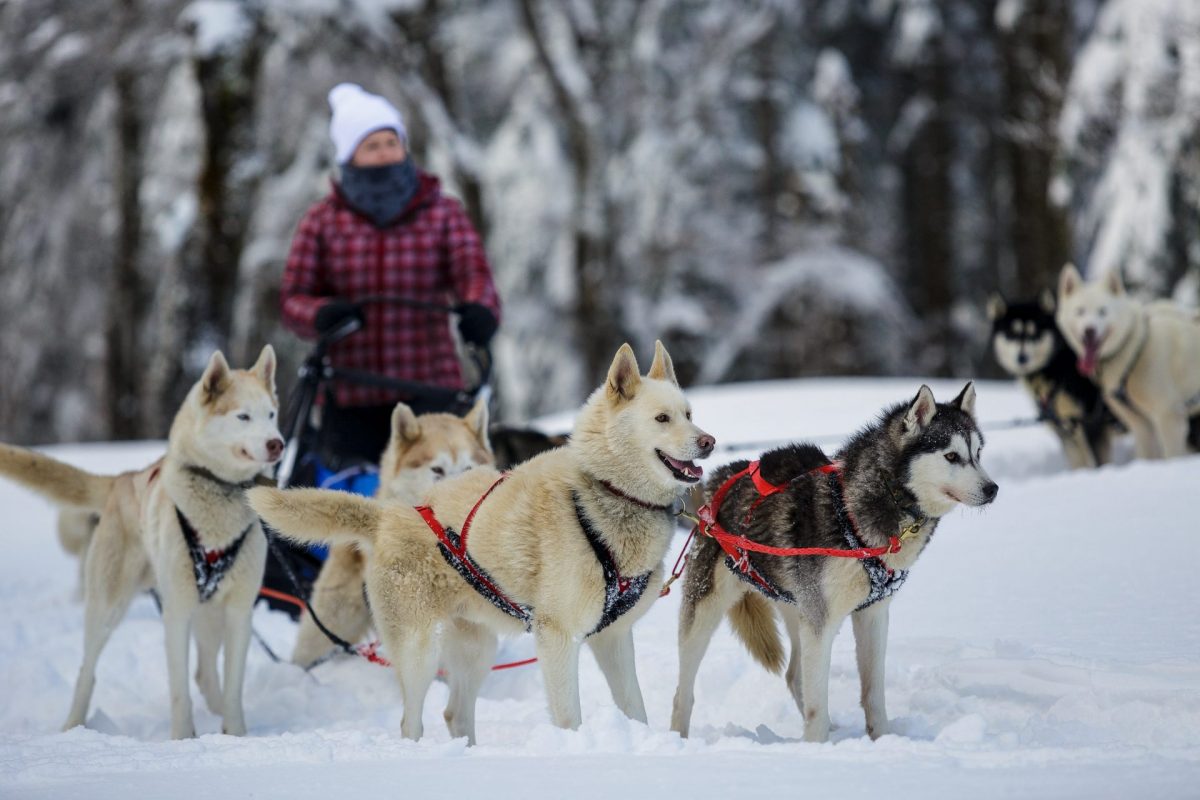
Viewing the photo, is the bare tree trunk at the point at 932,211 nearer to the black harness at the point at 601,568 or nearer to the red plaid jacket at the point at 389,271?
the red plaid jacket at the point at 389,271

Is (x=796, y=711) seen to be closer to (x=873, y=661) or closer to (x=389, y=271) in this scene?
(x=873, y=661)

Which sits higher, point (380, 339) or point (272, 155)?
point (272, 155)

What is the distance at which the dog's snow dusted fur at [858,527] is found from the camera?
3738 millimetres

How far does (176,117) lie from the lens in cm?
1582

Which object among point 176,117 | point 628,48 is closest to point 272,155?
point 176,117

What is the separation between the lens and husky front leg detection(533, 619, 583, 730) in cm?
359

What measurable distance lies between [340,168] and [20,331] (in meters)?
13.7

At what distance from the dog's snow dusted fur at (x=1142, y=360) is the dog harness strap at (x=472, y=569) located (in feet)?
17.4

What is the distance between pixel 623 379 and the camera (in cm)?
377

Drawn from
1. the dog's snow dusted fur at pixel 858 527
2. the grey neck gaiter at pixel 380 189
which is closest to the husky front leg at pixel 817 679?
the dog's snow dusted fur at pixel 858 527

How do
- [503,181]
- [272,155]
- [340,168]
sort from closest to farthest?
[340,168], [272,155], [503,181]

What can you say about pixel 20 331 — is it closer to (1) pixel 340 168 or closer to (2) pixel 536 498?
(1) pixel 340 168

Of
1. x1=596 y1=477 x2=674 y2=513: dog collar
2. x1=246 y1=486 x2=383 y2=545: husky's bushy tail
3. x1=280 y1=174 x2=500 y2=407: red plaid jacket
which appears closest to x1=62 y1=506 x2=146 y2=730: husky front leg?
x1=246 y1=486 x2=383 y2=545: husky's bushy tail

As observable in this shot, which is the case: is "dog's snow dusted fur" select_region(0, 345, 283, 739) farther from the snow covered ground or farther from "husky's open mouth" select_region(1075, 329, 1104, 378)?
"husky's open mouth" select_region(1075, 329, 1104, 378)
